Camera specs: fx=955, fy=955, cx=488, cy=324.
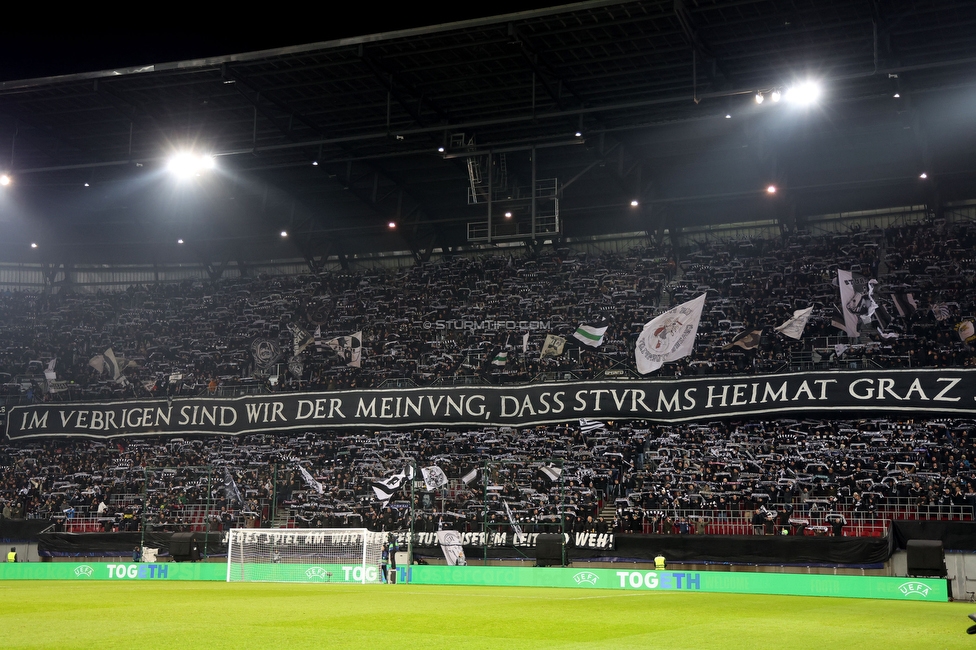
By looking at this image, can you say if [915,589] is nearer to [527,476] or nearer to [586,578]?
[586,578]

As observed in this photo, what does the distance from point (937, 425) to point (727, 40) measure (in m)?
13.5

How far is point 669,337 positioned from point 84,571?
70.3 feet

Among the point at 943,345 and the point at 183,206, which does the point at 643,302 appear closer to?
the point at 943,345

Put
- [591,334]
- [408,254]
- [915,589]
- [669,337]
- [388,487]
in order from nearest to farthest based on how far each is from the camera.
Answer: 1. [915,589]
2. [388,487]
3. [669,337]
4. [591,334]
5. [408,254]

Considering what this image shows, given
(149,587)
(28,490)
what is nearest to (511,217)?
(149,587)

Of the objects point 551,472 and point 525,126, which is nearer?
point 551,472

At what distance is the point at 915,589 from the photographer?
74.3 ft

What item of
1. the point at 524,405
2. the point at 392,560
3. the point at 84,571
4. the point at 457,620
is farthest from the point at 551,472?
the point at 457,620

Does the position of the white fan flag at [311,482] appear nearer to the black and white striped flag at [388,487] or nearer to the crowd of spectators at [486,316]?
the black and white striped flag at [388,487]

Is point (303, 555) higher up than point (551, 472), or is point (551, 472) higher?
point (551, 472)

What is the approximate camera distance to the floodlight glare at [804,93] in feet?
92.2

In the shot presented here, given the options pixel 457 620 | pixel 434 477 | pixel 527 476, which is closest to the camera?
pixel 457 620

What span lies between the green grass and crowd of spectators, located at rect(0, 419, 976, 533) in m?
6.83

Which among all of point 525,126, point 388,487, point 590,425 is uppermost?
point 525,126
